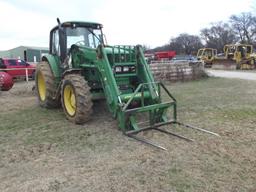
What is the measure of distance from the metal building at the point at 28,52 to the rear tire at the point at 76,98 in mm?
29745

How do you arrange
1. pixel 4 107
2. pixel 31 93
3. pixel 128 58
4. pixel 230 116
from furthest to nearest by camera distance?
pixel 31 93, pixel 4 107, pixel 230 116, pixel 128 58

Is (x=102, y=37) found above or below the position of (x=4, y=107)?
above

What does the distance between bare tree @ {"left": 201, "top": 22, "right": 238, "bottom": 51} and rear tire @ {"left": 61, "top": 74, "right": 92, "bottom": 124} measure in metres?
58.3

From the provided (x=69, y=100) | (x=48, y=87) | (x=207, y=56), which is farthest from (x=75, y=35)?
(x=207, y=56)

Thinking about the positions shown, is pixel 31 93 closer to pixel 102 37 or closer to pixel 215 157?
pixel 102 37

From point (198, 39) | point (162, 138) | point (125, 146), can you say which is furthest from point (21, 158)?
point (198, 39)

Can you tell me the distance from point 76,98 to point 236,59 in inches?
914

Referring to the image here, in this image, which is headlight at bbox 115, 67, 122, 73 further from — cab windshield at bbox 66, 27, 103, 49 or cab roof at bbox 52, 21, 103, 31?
cab roof at bbox 52, 21, 103, 31

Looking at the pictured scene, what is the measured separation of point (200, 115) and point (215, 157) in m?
2.80

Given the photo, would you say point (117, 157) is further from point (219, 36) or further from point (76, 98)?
point (219, 36)

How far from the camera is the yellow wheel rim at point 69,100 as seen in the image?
6.52m

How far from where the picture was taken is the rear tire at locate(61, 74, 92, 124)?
19.5ft

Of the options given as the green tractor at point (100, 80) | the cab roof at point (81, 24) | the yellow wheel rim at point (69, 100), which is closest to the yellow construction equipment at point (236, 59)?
the cab roof at point (81, 24)

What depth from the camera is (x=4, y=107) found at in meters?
8.60
